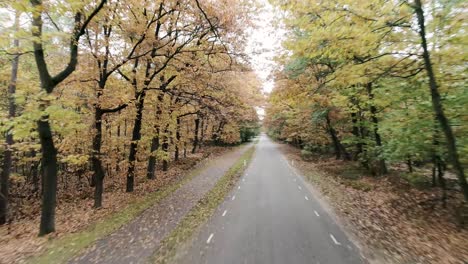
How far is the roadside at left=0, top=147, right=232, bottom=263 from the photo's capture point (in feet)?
26.2

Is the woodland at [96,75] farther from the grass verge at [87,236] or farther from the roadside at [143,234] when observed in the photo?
the roadside at [143,234]

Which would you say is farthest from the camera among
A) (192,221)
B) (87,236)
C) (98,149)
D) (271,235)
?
(98,149)

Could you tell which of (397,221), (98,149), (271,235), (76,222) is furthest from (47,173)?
(397,221)

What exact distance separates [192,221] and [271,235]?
3.23 m

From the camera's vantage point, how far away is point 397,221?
379 inches

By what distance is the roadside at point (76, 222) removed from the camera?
7.99m

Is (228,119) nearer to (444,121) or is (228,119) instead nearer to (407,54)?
(407,54)

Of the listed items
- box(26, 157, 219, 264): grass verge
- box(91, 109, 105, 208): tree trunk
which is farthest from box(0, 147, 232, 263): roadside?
box(91, 109, 105, 208): tree trunk

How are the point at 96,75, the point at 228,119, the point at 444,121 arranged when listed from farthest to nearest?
the point at 228,119 → the point at 96,75 → the point at 444,121

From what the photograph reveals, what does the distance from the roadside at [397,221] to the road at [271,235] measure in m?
0.77

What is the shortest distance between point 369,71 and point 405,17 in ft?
6.31

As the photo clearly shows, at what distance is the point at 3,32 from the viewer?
6480 mm

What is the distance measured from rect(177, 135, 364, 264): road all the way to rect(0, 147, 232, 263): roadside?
3.63 metres

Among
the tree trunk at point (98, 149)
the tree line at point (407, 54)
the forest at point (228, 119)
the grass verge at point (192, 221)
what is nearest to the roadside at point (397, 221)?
the forest at point (228, 119)
